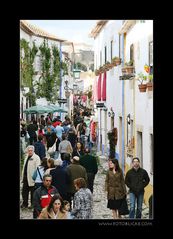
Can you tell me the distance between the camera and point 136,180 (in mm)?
13164

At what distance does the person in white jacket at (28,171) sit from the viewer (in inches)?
515

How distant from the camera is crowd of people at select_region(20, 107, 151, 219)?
41.8ft

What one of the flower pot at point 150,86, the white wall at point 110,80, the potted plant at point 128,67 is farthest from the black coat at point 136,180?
the potted plant at point 128,67

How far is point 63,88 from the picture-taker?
45.5ft

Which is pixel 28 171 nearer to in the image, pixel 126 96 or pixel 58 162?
pixel 58 162

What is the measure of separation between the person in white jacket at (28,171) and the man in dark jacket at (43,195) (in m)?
0.24

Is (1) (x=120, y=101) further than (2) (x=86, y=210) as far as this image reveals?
Yes

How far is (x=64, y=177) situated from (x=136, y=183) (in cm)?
119

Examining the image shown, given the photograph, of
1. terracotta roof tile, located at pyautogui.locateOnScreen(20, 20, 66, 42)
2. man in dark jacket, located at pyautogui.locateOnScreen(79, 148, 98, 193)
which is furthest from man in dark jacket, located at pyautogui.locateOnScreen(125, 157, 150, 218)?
terracotta roof tile, located at pyautogui.locateOnScreen(20, 20, 66, 42)
